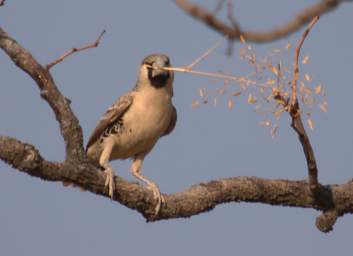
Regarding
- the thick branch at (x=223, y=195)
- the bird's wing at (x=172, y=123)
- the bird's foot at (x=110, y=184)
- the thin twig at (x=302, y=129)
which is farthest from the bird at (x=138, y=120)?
the thin twig at (x=302, y=129)

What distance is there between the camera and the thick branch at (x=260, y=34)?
5.49 ft

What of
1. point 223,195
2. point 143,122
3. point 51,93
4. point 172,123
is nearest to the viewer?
point 51,93

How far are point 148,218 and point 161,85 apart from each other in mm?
3166

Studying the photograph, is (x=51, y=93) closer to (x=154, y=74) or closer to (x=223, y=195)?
(x=223, y=195)

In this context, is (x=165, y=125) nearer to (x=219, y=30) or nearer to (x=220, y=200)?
(x=220, y=200)

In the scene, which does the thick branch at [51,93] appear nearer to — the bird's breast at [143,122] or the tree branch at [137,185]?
the tree branch at [137,185]

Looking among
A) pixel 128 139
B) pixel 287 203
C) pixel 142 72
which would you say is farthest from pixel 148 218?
pixel 142 72

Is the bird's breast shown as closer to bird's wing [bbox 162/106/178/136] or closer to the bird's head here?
the bird's head

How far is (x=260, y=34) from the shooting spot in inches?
69.4

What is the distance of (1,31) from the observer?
16.1 feet

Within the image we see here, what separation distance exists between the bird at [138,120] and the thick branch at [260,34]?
6480 millimetres

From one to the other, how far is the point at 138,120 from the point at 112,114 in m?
0.38

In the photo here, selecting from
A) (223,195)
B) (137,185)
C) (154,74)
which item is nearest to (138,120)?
(154,74)

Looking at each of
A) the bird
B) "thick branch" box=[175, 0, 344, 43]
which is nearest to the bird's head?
the bird
